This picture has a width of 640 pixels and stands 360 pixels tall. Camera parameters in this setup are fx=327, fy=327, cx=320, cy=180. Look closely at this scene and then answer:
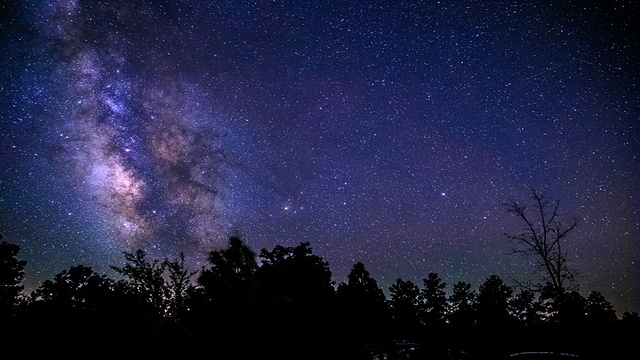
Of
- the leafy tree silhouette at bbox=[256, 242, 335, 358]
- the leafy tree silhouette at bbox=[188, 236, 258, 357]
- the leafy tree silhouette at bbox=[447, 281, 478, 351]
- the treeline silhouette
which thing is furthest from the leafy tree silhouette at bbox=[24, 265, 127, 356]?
the leafy tree silhouette at bbox=[447, 281, 478, 351]

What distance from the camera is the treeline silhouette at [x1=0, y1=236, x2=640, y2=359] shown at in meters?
21.1

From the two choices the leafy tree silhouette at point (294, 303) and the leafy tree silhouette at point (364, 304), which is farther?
the leafy tree silhouette at point (364, 304)

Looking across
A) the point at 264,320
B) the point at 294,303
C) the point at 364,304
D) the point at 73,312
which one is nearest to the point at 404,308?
the point at 364,304

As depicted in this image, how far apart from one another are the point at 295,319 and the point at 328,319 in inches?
193

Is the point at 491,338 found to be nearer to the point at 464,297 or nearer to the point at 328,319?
the point at 464,297

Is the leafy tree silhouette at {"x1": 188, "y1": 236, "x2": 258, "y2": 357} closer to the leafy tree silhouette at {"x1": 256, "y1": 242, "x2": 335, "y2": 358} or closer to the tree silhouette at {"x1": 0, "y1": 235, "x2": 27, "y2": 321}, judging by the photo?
the leafy tree silhouette at {"x1": 256, "y1": 242, "x2": 335, "y2": 358}

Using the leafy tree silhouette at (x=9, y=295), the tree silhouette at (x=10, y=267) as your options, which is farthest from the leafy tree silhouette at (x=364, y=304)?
the tree silhouette at (x=10, y=267)

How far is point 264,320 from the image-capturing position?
26.6m

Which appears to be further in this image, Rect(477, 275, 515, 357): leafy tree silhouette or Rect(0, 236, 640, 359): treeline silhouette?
Rect(477, 275, 515, 357): leafy tree silhouette

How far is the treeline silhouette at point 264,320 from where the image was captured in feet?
69.3

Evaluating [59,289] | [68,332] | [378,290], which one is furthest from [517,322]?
[59,289]

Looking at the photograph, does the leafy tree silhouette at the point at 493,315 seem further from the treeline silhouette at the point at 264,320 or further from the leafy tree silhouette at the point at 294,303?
the leafy tree silhouette at the point at 294,303

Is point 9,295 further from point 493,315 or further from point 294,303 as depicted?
point 493,315

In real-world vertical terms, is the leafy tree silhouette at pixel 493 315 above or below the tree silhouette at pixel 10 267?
below
